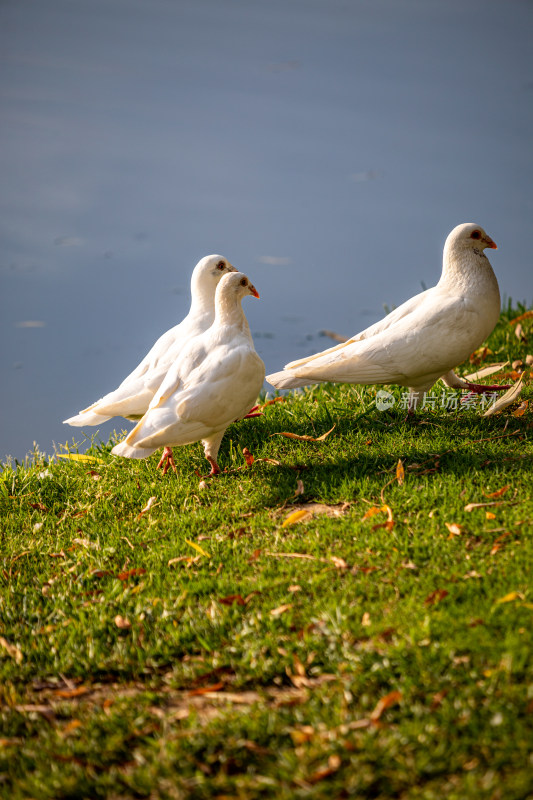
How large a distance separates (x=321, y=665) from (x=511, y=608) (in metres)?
0.79

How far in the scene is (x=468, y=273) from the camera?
15.8 ft

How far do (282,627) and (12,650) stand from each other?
129 cm

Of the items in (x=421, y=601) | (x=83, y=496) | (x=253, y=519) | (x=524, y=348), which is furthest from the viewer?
(x=524, y=348)

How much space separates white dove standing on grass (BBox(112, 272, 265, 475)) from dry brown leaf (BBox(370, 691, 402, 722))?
2129 millimetres

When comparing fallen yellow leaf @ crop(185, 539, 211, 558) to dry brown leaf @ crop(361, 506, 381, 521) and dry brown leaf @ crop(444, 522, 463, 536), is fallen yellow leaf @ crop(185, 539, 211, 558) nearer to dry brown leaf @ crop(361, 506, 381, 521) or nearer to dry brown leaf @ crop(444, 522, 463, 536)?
dry brown leaf @ crop(361, 506, 381, 521)

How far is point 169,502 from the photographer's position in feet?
14.2

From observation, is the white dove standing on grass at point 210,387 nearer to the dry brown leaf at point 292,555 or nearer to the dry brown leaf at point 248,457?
the dry brown leaf at point 248,457

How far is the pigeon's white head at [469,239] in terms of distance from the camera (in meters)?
4.86

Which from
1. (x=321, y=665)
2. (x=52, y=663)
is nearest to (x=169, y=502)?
(x=52, y=663)

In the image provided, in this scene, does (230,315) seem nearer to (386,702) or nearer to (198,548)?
(198,548)

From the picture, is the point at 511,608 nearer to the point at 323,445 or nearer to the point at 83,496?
the point at 323,445

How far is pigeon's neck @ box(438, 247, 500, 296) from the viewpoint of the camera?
15.6ft

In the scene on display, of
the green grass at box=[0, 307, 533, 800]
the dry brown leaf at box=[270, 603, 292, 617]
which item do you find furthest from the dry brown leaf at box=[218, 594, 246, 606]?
the dry brown leaf at box=[270, 603, 292, 617]

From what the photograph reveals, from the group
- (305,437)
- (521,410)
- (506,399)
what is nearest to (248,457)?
(305,437)
